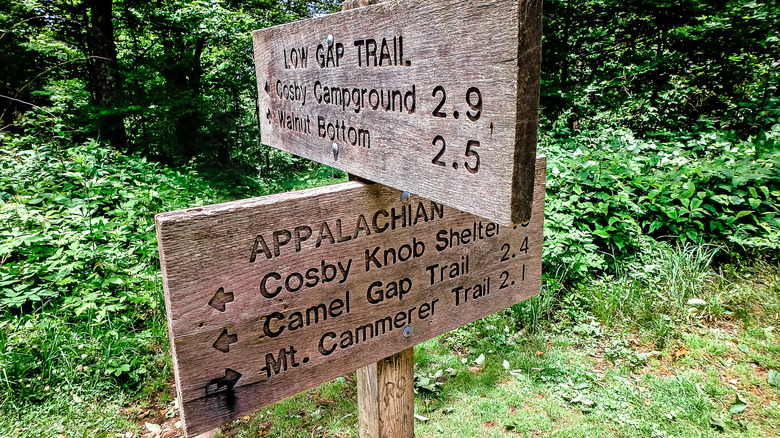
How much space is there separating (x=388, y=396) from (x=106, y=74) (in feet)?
30.7

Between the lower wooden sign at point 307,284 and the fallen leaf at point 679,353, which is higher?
the lower wooden sign at point 307,284

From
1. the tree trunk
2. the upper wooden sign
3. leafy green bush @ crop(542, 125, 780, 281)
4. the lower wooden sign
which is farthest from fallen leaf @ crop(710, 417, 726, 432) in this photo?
the tree trunk

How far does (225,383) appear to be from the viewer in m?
0.98

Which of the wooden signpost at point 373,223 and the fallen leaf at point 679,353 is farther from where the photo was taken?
the fallen leaf at point 679,353

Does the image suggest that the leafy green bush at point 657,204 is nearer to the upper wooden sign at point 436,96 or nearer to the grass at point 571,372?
the grass at point 571,372

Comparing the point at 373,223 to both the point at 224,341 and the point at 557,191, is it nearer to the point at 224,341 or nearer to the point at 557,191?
the point at 224,341

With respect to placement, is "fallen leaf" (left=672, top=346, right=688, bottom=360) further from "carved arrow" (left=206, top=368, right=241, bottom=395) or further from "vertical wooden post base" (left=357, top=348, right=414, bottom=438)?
"carved arrow" (left=206, top=368, right=241, bottom=395)

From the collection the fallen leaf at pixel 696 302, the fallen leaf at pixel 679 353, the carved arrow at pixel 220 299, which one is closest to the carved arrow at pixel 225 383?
the carved arrow at pixel 220 299

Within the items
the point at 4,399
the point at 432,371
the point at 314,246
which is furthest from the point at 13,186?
the point at 314,246

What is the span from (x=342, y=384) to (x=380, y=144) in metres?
2.79

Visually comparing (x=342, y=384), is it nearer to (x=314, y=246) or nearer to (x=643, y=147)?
(x=314, y=246)

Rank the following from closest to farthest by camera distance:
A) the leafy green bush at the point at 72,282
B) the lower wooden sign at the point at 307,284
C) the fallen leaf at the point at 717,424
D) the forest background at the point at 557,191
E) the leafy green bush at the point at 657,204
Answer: the lower wooden sign at the point at 307,284 → the fallen leaf at the point at 717,424 → the leafy green bush at the point at 72,282 → the forest background at the point at 557,191 → the leafy green bush at the point at 657,204

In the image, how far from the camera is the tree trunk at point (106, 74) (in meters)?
8.00

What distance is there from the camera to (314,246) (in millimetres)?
1045
